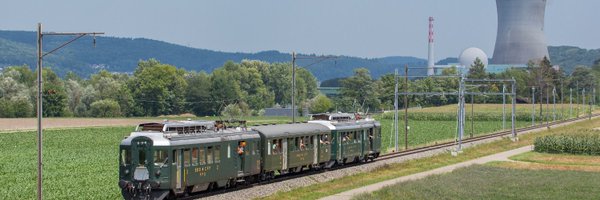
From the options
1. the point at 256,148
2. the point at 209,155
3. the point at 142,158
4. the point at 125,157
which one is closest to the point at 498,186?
the point at 256,148

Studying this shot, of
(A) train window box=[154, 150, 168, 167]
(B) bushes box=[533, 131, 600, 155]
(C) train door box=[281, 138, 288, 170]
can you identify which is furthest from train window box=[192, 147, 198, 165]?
(B) bushes box=[533, 131, 600, 155]

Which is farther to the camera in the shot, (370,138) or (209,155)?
(370,138)

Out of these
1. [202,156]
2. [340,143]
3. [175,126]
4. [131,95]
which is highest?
[131,95]

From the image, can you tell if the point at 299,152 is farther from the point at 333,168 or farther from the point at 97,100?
the point at 97,100

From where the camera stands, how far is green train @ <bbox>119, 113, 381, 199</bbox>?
33.4 meters

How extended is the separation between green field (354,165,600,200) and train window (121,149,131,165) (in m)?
8.18

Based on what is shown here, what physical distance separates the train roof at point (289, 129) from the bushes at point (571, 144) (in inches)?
1145

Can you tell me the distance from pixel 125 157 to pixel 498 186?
16.7m

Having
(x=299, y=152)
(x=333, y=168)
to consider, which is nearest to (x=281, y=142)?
(x=299, y=152)

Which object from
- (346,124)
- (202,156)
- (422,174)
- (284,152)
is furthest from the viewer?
(346,124)

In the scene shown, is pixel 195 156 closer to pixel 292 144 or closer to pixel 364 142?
pixel 292 144

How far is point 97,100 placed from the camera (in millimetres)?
157000

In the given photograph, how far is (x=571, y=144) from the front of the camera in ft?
238

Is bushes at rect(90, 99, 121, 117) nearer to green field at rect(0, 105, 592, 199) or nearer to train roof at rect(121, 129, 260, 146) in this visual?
green field at rect(0, 105, 592, 199)
